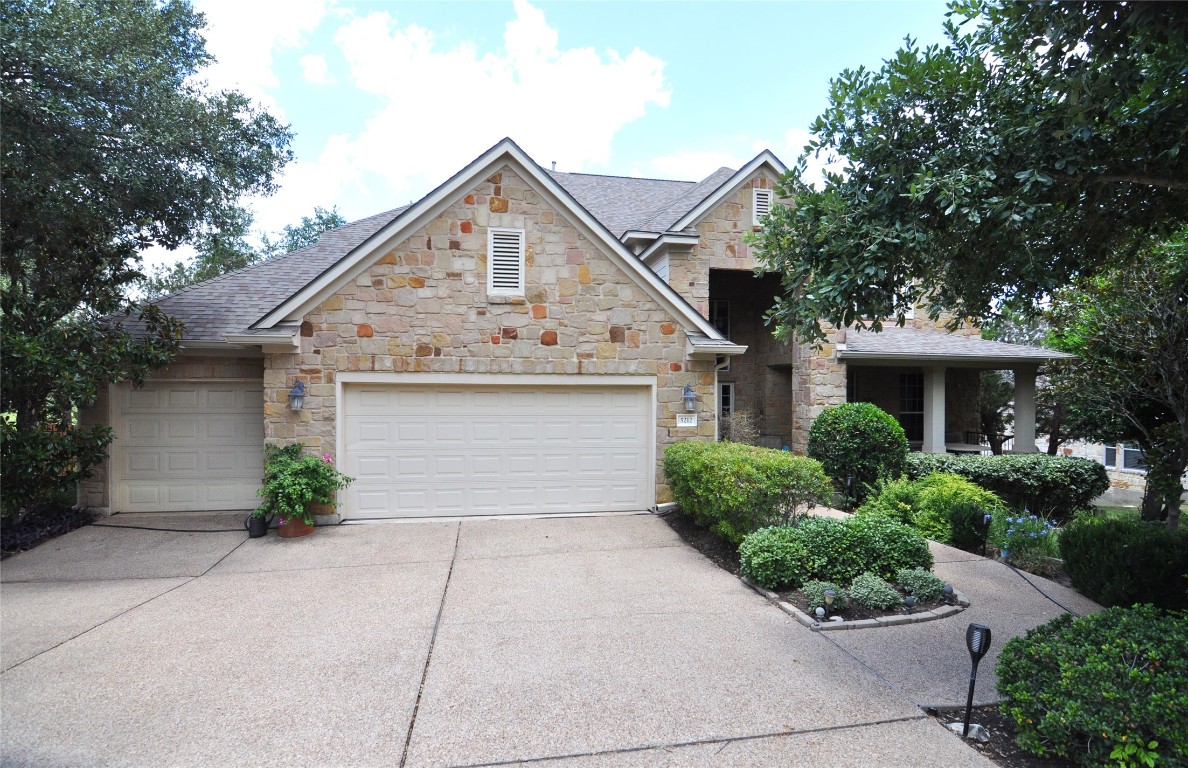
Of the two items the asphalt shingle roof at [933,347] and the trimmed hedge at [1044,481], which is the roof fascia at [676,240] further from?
the trimmed hedge at [1044,481]

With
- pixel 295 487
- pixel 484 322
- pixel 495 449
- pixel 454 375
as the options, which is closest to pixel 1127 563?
pixel 495 449

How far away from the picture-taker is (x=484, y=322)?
9031 millimetres

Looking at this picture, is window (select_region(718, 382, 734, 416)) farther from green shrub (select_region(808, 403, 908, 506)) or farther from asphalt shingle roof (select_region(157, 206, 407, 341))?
asphalt shingle roof (select_region(157, 206, 407, 341))

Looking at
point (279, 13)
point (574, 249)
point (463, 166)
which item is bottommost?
point (574, 249)

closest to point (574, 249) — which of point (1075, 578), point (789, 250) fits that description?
point (789, 250)

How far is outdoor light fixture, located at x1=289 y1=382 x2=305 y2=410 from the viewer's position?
→ 8.43 m

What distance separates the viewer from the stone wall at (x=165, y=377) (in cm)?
909

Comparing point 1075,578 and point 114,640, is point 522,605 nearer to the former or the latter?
point 114,640

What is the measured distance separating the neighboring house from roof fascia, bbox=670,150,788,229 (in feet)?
12.5

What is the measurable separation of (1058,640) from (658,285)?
22.7 ft

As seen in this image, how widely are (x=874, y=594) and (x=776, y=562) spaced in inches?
35.8

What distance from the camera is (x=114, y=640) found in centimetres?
480

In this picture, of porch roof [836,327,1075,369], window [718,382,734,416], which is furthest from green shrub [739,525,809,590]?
window [718,382,734,416]

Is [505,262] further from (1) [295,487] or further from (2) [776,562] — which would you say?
(2) [776,562]
